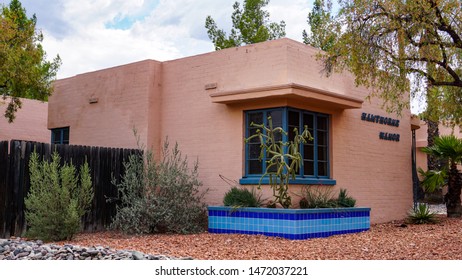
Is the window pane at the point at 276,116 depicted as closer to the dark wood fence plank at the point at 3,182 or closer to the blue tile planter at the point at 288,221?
the blue tile planter at the point at 288,221

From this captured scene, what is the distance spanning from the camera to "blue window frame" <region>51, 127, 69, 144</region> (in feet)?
53.9

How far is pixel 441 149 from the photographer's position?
15.8 m

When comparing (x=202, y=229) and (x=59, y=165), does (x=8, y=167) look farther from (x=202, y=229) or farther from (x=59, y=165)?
(x=202, y=229)

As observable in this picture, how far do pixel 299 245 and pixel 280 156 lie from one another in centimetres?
209

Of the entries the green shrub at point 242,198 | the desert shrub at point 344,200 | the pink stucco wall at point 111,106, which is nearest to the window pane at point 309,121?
the desert shrub at point 344,200

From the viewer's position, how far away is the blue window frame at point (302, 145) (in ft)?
39.4

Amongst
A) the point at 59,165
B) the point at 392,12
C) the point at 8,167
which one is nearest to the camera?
the point at 392,12

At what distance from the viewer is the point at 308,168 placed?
1248cm

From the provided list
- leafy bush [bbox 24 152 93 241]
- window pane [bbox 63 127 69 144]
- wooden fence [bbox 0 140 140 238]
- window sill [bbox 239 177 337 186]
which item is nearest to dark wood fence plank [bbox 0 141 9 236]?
wooden fence [bbox 0 140 140 238]

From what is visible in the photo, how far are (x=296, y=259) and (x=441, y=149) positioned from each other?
9071mm

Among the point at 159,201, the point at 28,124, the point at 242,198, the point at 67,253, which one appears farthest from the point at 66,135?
the point at 67,253

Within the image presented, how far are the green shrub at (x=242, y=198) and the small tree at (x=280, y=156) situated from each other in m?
0.44

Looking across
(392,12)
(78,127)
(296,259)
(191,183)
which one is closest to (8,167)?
(191,183)

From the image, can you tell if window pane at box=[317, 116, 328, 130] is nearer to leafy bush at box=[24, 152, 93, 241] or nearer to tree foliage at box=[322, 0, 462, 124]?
tree foliage at box=[322, 0, 462, 124]
